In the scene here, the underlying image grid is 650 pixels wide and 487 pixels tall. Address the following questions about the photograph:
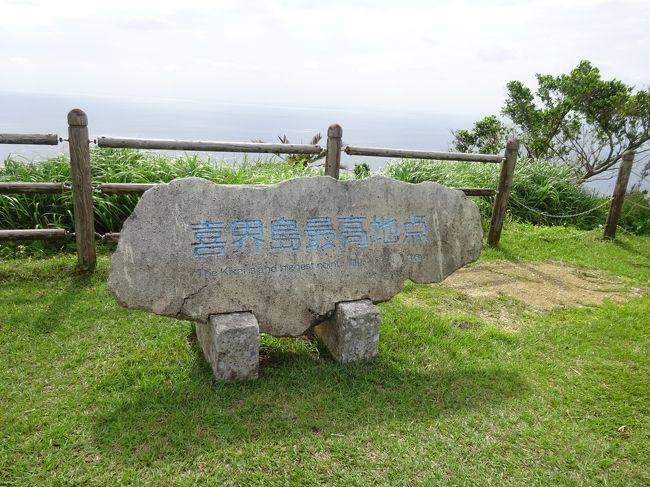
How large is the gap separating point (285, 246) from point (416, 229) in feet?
3.11

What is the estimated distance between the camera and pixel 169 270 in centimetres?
286

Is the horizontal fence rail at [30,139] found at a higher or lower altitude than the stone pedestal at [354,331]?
higher

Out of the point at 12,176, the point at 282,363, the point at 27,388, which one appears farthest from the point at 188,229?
the point at 12,176

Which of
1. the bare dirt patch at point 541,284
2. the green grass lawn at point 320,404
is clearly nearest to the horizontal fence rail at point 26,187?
the green grass lawn at point 320,404

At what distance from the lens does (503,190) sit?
604cm

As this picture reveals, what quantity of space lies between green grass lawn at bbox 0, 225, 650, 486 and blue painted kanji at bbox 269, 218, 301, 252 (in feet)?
2.43

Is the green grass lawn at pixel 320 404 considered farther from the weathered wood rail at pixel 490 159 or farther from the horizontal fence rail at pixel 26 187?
the weathered wood rail at pixel 490 159

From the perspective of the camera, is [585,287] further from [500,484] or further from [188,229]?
[188,229]

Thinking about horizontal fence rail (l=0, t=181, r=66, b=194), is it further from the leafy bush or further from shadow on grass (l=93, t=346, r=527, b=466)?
the leafy bush

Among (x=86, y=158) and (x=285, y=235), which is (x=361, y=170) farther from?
(x=285, y=235)

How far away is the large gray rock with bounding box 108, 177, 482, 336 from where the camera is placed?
2.84 meters

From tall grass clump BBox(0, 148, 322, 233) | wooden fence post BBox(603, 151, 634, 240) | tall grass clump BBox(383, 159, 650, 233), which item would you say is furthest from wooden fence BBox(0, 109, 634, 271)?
wooden fence post BBox(603, 151, 634, 240)

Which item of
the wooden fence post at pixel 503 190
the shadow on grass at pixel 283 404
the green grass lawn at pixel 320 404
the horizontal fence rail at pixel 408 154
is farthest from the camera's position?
the wooden fence post at pixel 503 190

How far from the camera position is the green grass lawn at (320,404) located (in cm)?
237
